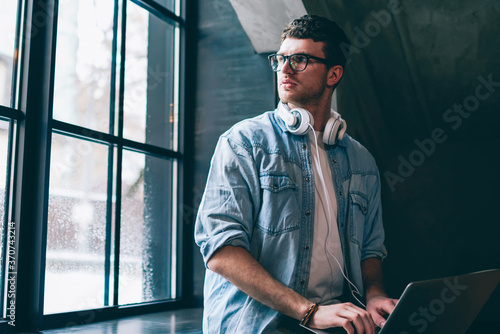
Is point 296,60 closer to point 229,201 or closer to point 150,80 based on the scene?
point 229,201

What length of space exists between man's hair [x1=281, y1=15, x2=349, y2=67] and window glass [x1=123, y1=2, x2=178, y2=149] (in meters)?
3.07

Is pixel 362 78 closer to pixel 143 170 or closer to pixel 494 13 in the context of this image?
pixel 494 13

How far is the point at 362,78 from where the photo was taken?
4520 mm

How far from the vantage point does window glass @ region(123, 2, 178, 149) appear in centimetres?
456

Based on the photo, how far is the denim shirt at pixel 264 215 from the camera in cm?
133

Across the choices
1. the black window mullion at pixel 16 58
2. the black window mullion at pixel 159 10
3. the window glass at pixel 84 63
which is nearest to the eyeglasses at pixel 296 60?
the black window mullion at pixel 16 58

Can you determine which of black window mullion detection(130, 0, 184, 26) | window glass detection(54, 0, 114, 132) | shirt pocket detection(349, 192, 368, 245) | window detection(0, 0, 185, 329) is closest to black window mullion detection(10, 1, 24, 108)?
window detection(0, 0, 185, 329)

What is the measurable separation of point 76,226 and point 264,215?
2.83m

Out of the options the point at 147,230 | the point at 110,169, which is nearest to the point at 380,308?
the point at 110,169

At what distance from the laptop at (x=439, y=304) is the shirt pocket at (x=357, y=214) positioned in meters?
0.36

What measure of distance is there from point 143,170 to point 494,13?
3.19 m

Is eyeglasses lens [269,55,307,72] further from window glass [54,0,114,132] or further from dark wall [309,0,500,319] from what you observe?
window glass [54,0,114,132]

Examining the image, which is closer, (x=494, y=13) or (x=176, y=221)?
(x=494, y=13)

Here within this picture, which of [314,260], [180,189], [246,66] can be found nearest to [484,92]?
[246,66]
